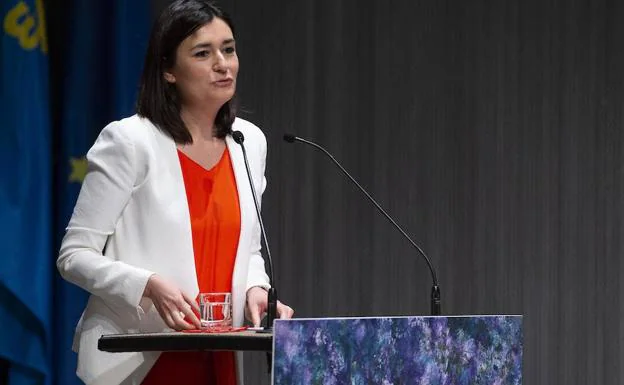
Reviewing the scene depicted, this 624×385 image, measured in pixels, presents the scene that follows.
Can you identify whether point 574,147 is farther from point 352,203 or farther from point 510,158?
point 352,203

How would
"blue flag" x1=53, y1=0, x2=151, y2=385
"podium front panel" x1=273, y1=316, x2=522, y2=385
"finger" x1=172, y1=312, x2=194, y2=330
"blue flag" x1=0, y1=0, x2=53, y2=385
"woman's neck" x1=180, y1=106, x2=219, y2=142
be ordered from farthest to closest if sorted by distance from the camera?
"blue flag" x1=53, y1=0, x2=151, y2=385 → "blue flag" x1=0, y1=0, x2=53, y2=385 → "woman's neck" x1=180, y1=106, x2=219, y2=142 → "finger" x1=172, y1=312, x2=194, y2=330 → "podium front panel" x1=273, y1=316, x2=522, y2=385

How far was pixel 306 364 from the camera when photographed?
183 cm

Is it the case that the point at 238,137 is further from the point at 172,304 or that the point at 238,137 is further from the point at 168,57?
the point at 172,304

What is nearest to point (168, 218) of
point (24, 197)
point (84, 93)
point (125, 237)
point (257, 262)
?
point (125, 237)

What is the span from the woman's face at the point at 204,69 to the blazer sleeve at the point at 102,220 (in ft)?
0.70

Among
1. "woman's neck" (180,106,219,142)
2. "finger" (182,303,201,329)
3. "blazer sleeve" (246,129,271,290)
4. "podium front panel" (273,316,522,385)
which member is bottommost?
"podium front panel" (273,316,522,385)

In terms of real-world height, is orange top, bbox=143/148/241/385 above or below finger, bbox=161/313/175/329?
above

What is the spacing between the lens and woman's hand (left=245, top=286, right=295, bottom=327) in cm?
238

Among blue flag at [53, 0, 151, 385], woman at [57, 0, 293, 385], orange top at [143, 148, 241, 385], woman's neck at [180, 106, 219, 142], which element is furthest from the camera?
blue flag at [53, 0, 151, 385]

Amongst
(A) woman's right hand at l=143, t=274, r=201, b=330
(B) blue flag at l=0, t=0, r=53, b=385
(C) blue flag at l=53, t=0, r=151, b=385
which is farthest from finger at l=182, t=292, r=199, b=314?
(C) blue flag at l=53, t=0, r=151, b=385

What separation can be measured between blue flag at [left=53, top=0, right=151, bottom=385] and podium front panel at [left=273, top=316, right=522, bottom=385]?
1970 mm

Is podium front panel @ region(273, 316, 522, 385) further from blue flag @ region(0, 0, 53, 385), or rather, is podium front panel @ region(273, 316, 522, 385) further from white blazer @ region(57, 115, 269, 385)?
blue flag @ region(0, 0, 53, 385)

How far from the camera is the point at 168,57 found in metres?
2.54

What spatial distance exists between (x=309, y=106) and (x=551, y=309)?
59.0 inches
